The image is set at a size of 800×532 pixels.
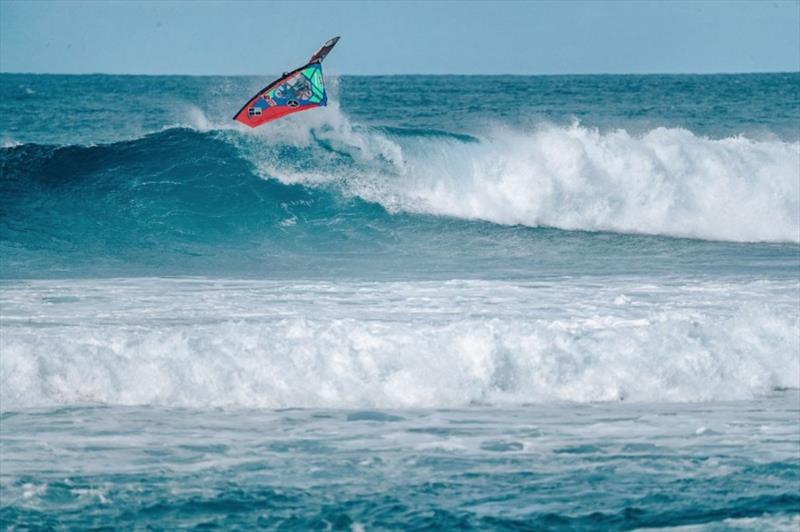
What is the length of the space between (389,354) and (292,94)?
9.24 m

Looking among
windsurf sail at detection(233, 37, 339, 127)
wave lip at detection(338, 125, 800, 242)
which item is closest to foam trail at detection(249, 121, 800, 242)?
wave lip at detection(338, 125, 800, 242)

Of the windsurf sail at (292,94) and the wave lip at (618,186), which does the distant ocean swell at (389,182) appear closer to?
the wave lip at (618,186)

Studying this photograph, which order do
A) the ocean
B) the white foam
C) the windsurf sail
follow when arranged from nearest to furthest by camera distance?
1. the ocean
2. the white foam
3. the windsurf sail

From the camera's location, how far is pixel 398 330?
397 inches

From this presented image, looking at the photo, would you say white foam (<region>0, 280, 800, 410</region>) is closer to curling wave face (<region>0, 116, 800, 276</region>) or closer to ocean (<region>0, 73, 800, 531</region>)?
ocean (<region>0, 73, 800, 531</region>)

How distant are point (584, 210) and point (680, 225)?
1560mm

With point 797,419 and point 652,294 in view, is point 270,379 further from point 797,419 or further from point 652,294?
point 652,294

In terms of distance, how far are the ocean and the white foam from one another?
1.1 inches

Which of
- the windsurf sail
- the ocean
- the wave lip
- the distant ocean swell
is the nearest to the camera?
the ocean

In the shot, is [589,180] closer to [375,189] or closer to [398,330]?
[375,189]

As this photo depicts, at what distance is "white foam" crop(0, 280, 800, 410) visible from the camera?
878 centimetres

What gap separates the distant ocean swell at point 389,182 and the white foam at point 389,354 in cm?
642

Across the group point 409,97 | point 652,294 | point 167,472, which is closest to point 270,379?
point 167,472

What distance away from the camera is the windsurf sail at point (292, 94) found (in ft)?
55.7
